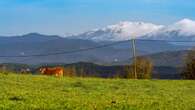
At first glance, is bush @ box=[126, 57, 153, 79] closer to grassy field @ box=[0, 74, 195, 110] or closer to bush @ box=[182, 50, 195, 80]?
bush @ box=[182, 50, 195, 80]

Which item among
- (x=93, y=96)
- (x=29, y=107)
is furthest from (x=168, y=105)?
(x=29, y=107)

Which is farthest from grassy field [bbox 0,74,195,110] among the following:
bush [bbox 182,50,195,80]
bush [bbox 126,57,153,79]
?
bush [bbox 182,50,195,80]

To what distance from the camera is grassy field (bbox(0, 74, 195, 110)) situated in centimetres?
1509

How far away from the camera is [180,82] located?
25.7 metres

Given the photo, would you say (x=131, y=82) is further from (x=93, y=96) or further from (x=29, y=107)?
(x=29, y=107)

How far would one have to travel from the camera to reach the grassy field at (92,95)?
15086 mm

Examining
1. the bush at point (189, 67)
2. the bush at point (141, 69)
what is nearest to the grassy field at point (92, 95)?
the bush at point (141, 69)

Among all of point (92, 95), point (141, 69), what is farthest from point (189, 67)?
point (92, 95)

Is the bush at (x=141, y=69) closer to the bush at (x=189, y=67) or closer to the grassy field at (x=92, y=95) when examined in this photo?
the bush at (x=189, y=67)

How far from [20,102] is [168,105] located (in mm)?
3525

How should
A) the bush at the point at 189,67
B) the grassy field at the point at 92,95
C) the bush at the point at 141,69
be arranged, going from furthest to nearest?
the bush at the point at 189,67
the bush at the point at 141,69
the grassy field at the point at 92,95

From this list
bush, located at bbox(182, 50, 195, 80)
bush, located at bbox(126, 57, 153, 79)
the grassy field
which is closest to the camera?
the grassy field

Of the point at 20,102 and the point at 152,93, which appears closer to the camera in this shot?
the point at 20,102

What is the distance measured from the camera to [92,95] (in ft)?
59.4
